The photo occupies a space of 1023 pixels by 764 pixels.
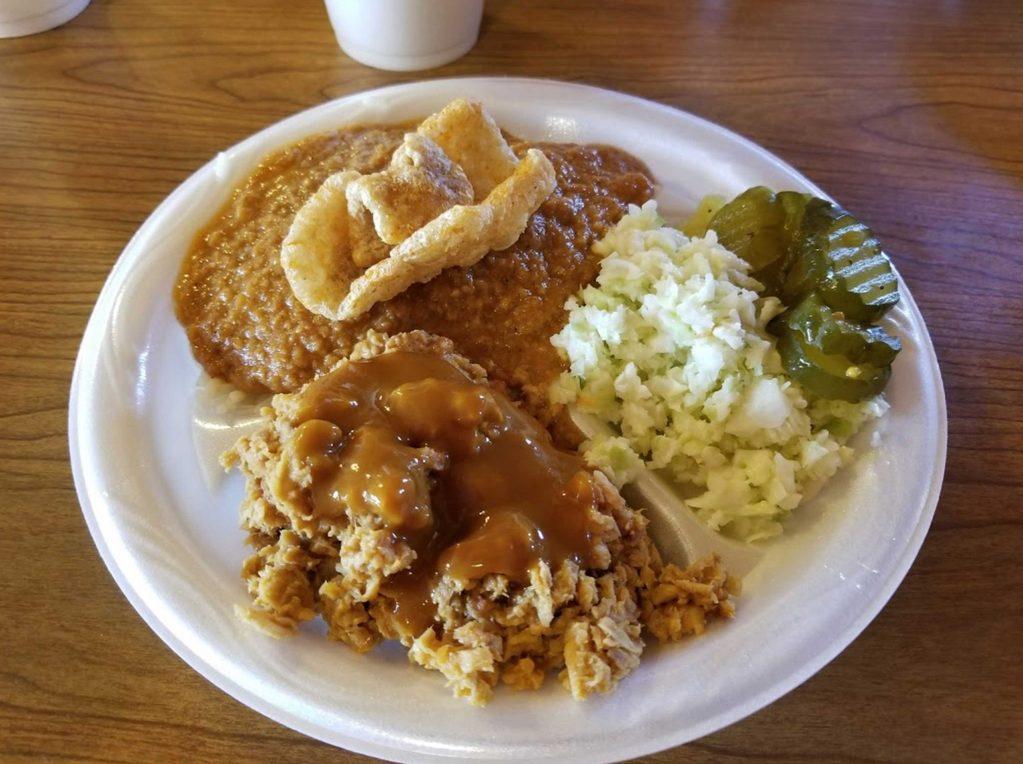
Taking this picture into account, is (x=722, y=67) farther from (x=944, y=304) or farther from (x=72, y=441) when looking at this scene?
(x=72, y=441)

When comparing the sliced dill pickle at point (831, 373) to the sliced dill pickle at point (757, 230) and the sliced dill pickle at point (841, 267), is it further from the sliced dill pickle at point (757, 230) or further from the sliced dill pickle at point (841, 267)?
the sliced dill pickle at point (757, 230)

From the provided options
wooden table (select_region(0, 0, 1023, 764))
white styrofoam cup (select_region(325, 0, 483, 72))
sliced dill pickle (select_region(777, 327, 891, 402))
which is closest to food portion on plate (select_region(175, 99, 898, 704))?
sliced dill pickle (select_region(777, 327, 891, 402))

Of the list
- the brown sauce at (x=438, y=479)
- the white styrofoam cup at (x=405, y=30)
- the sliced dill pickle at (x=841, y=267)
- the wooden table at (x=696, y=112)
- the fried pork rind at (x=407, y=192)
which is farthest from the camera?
the white styrofoam cup at (x=405, y=30)

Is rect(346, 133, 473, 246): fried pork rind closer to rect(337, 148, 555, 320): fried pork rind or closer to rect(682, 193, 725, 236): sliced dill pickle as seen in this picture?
rect(337, 148, 555, 320): fried pork rind

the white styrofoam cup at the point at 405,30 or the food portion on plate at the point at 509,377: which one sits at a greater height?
the white styrofoam cup at the point at 405,30

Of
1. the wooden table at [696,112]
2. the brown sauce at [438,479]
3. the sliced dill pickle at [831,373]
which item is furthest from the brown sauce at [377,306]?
the sliced dill pickle at [831,373]

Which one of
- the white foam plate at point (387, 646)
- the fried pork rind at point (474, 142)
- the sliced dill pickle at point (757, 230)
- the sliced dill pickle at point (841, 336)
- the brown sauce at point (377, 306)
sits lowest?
the white foam plate at point (387, 646)

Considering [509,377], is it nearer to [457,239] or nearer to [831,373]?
[457,239]
